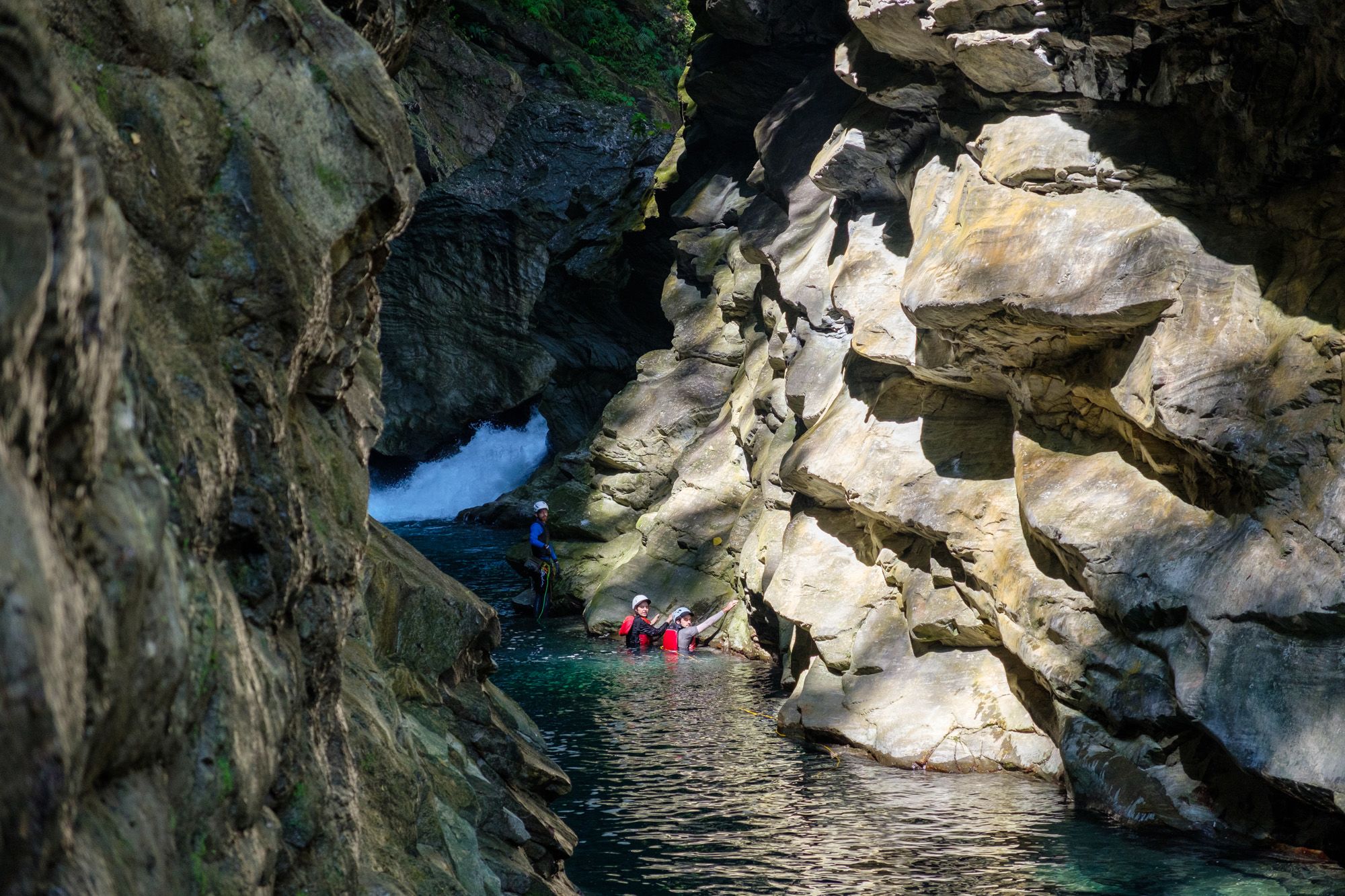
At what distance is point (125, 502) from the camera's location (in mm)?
2338

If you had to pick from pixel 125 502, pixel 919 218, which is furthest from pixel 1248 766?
pixel 125 502

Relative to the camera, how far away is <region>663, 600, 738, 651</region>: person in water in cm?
1870

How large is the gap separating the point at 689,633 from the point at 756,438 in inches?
130

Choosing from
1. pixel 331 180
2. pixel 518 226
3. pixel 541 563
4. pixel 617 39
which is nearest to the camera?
pixel 331 180

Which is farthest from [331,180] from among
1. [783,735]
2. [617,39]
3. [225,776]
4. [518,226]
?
[617,39]

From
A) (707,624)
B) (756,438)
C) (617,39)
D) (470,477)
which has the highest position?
(617,39)

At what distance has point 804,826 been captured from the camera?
1016 cm

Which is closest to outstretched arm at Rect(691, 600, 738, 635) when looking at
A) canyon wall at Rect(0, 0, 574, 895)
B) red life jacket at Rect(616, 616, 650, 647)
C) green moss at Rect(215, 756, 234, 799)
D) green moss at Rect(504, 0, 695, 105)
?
red life jacket at Rect(616, 616, 650, 647)

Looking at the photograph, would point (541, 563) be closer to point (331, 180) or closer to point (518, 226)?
point (518, 226)

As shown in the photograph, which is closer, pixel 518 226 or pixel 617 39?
pixel 518 226

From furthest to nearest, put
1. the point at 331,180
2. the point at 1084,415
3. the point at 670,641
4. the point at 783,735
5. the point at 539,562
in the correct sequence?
the point at 539,562 < the point at 670,641 < the point at 783,735 < the point at 1084,415 < the point at 331,180

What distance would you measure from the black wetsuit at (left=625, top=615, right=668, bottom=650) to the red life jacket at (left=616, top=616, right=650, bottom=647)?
0.09 ft

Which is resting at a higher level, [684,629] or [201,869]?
[201,869]

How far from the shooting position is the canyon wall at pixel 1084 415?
8641 millimetres
